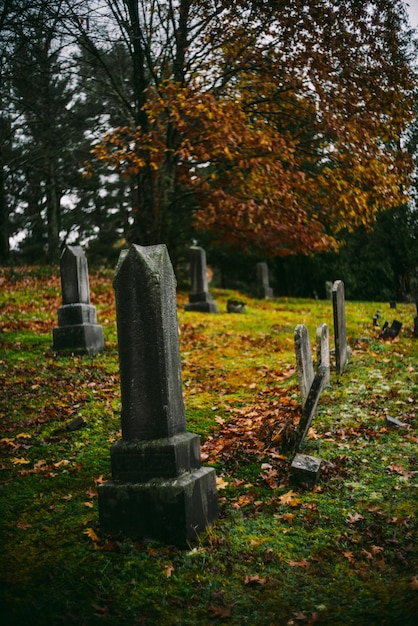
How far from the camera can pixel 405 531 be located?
13.8ft

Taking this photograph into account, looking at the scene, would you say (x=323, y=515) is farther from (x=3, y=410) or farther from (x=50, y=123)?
(x=50, y=123)

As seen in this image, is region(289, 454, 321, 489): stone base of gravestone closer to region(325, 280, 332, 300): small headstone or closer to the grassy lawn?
the grassy lawn

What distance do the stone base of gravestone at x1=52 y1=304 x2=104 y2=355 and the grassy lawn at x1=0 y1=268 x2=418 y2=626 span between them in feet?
1.20

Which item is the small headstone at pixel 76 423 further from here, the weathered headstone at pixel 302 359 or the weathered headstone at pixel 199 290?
the weathered headstone at pixel 199 290

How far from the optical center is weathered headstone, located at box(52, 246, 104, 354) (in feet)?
33.3

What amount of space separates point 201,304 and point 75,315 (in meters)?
6.22

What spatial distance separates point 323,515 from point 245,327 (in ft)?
29.8

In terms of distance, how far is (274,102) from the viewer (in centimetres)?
1418

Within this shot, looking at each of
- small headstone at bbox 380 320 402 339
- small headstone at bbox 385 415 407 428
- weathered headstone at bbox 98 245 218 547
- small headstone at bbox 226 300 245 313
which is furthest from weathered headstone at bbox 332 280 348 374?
small headstone at bbox 226 300 245 313

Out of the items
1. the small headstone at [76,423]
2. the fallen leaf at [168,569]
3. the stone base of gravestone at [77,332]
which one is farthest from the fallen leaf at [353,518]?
the stone base of gravestone at [77,332]

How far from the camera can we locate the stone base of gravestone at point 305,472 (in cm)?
501

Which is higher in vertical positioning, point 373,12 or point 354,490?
point 373,12

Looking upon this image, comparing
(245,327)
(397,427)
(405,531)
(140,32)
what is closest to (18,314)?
(245,327)

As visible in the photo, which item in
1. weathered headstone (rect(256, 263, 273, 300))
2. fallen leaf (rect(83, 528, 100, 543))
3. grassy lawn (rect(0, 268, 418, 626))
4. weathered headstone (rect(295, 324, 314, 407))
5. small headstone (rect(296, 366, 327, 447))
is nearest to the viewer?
grassy lawn (rect(0, 268, 418, 626))
